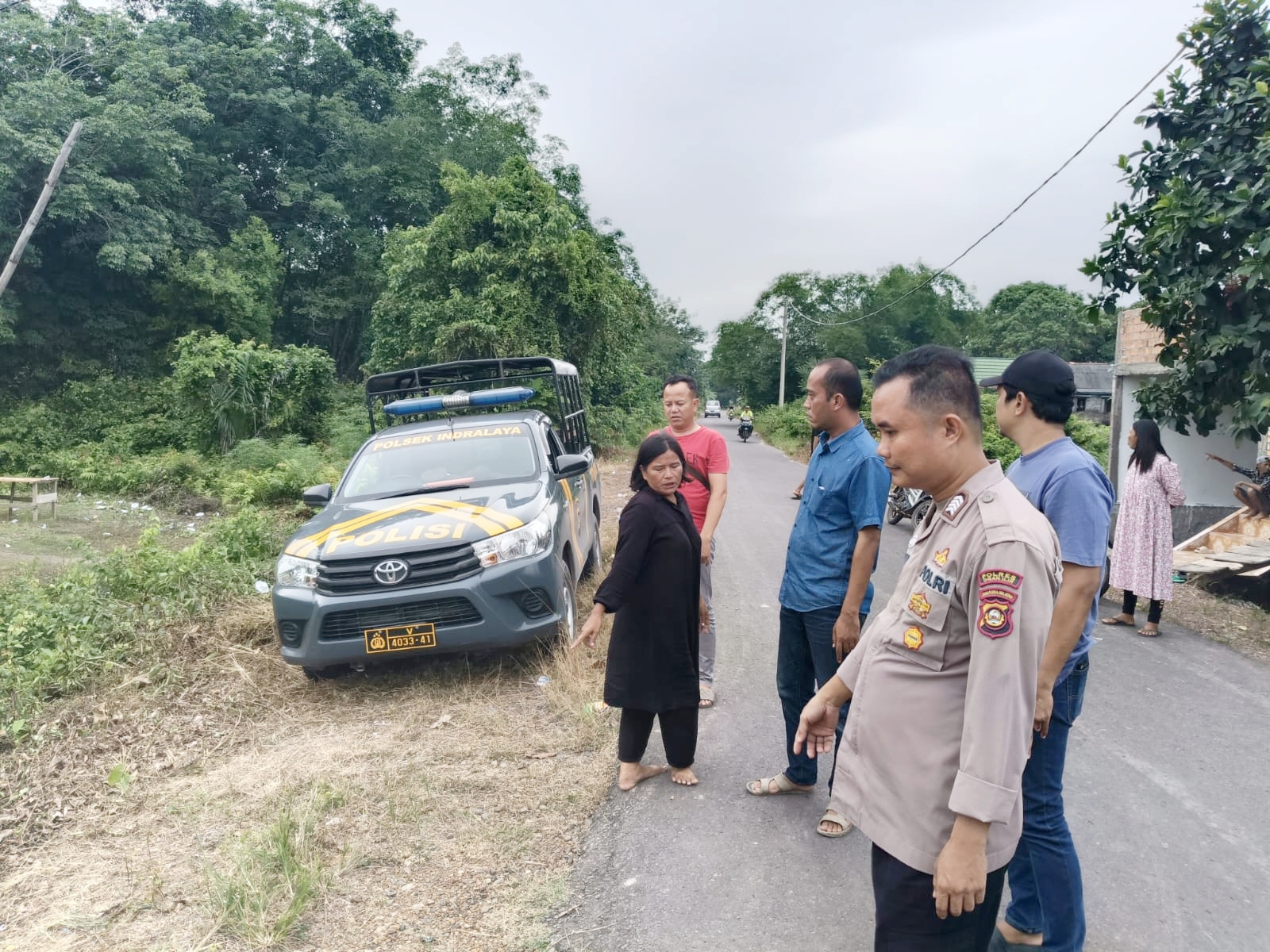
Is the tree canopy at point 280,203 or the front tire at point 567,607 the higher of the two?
the tree canopy at point 280,203

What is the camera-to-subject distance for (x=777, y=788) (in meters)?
3.78

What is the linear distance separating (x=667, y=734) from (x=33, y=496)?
14.8 m

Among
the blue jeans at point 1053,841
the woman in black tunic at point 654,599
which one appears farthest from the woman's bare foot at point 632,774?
the blue jeans at point 1053,841

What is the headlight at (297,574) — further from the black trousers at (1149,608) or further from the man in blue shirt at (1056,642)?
the black trousers at (1149,608)

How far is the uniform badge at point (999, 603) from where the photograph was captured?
1.67 meters

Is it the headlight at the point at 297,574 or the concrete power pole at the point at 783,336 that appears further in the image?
the concrete power pole at the point at 783,336

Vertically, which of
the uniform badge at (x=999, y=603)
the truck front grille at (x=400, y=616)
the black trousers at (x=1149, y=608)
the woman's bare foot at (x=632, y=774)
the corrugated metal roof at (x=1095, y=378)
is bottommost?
the woman's bare foot at (x=632, y=774)

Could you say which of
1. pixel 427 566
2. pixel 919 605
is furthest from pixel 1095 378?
pixel 919 605

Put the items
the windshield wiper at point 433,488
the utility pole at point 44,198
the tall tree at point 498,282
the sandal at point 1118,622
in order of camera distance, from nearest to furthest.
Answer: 1. the windshield wiper at point 433,488
2. the sandal at point 1118,622
3. the utility pole at point 44,198
4. the tall tree at point 498,282

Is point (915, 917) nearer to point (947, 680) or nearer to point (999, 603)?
point (947, 680)

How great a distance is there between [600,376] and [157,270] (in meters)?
14.1

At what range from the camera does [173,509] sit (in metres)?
15.1

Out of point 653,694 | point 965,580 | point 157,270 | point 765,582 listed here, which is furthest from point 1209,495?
point 157,270

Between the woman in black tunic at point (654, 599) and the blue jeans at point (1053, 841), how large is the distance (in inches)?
62.4
